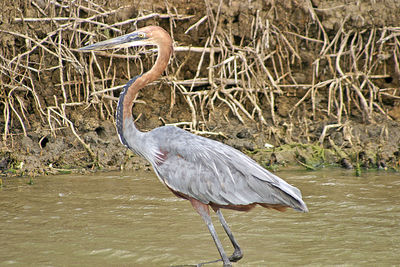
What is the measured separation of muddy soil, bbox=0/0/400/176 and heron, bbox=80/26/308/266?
2.81 metres

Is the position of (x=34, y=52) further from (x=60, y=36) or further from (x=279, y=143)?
(x=279, y=143)

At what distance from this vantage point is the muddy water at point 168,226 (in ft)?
12.5

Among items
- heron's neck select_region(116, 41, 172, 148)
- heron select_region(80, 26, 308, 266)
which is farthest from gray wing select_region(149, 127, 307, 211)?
heron's neck select_region(116, 41, 172, 148)

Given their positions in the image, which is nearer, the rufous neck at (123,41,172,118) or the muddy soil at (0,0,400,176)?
the rufous neck at (123,41,172,118)

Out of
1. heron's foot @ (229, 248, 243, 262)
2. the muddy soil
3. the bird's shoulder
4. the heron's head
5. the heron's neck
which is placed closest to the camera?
heron's foot @ (229, 248, 243, 262)

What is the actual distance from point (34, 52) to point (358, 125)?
5018 mm

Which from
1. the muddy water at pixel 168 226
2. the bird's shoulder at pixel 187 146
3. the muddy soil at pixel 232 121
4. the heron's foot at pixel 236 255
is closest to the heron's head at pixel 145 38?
the bird's shoulder at pixel 187 146

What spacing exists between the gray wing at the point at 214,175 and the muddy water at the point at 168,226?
464 mm

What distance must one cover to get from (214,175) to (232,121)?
3993 mm

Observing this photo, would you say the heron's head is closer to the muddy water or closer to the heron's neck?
the heron's neck

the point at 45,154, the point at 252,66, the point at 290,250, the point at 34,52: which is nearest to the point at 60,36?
the point at 34,52

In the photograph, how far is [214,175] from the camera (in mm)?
3879

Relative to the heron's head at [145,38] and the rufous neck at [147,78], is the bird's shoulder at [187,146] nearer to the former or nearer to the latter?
→ the rufous neck at [147,78]

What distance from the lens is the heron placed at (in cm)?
375
